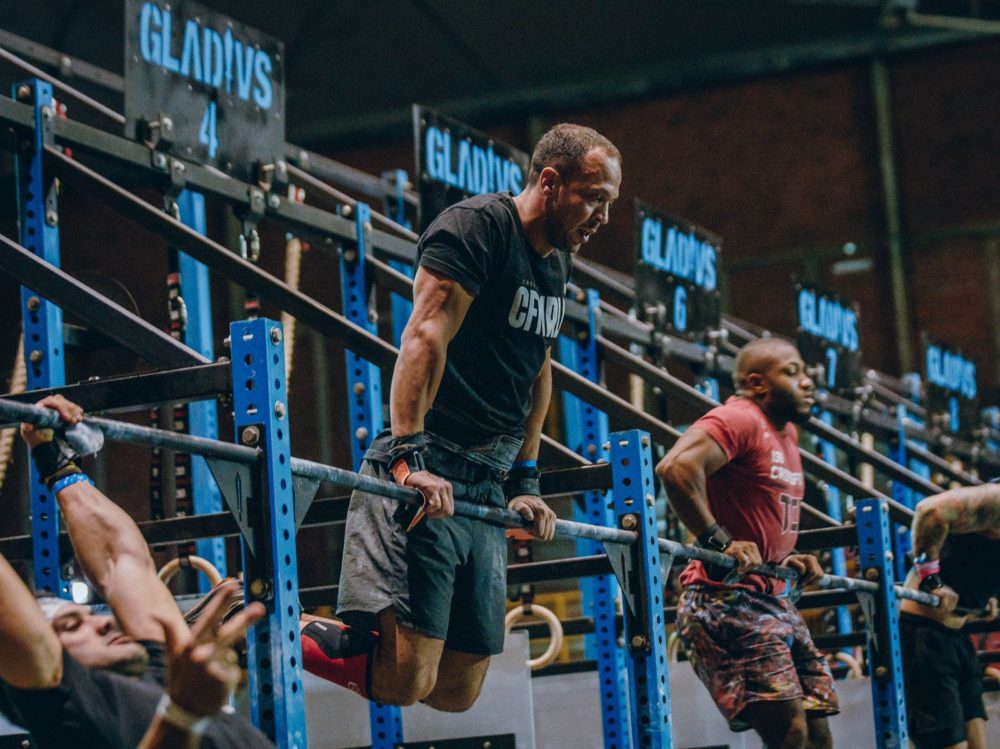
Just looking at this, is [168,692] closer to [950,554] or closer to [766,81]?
[950,554]

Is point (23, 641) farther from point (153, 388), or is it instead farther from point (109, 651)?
point (153, 388)

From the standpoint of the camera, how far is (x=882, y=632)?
5.11 meters

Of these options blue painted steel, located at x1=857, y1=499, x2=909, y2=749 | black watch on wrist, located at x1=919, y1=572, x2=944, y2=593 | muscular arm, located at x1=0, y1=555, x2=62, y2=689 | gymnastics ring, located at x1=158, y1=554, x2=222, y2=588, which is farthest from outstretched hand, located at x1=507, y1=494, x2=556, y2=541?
black watch on wrist, located at x1=919, y1=572, x2=944, y2=593

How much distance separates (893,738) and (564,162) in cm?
261

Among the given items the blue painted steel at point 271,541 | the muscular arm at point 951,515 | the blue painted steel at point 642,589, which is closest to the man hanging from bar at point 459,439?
the blue painted steel at point 642,589

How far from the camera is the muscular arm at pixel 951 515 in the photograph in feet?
17.3

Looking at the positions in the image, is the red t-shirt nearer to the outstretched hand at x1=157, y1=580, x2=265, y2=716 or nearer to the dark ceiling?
the outstretched hand at x1=157, y1=580, x2=265, y2=716

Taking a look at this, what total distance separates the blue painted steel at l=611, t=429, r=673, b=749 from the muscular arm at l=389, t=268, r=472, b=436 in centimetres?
83

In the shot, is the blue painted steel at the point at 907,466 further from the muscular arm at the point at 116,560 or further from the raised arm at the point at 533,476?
the muscular arm at the point at 116,560

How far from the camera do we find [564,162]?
11.7ft

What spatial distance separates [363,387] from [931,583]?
2415mm

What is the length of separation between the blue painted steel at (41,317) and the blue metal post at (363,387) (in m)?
0.91

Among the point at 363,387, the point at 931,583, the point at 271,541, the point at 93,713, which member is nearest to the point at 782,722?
the point at 931,583

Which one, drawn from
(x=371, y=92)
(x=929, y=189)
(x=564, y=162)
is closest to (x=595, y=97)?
(x=371, y=92)
